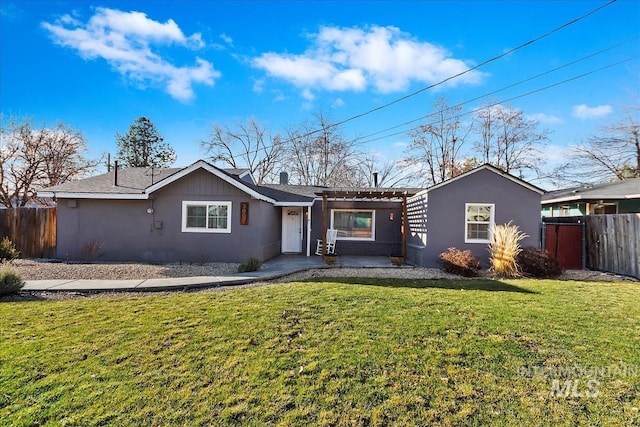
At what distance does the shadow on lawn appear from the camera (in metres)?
7.28

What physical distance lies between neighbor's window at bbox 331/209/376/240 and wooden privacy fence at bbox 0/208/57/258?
10.9 metres

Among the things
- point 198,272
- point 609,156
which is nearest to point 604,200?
point 609,156

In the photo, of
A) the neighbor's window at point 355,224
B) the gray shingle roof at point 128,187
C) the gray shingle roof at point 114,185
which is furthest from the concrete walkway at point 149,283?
the neighbor's window at point 355,224

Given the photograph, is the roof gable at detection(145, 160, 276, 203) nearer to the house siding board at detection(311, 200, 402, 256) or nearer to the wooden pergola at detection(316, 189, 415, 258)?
the wooden pergola at detection(316, 189, 415, 258)

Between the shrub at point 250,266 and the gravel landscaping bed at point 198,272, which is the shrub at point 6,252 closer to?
the gravel landscaping bed at point 198,272

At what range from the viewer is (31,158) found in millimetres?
22109

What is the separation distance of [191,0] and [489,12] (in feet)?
30.0

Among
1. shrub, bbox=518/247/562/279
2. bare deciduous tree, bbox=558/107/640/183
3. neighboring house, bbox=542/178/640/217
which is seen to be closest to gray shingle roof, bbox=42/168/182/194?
shrub, bbox=518/247/562/279

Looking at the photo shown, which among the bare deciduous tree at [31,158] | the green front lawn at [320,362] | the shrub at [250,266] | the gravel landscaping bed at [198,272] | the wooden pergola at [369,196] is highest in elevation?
the bare deciduous tree at [31,158]

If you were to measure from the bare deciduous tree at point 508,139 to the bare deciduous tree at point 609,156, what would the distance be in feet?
8.03

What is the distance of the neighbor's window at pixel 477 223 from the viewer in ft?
36.0

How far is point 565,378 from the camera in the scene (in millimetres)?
3303

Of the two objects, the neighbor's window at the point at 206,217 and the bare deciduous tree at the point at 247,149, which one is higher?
the bare deciduous tree at the point at 247,149

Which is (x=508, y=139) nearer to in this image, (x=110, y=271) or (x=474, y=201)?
(x=474, y=201)
